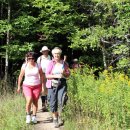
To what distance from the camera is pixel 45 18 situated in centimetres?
2022

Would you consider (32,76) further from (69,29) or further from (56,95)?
(69,29)

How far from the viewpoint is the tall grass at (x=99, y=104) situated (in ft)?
24.9

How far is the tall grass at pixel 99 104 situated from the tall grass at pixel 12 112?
1109 mm

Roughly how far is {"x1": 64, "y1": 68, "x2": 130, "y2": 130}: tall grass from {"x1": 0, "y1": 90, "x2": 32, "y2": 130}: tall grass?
1109 millimetres

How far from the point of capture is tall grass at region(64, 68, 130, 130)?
24.9 feet

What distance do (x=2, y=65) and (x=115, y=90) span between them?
15.8 metres

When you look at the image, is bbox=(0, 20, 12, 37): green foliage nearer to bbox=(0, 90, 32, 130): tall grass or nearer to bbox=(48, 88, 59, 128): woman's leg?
bbox=(0, 90, 32, 130): tall grass

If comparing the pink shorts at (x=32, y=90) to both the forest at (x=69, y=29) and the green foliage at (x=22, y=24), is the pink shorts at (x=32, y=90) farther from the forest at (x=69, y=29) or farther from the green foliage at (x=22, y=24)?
the green foliage at (x=22, y=24)

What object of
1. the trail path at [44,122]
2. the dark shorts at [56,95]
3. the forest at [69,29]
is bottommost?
the trail path at [44,122]

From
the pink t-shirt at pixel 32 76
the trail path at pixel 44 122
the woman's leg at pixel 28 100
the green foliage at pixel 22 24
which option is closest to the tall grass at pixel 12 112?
the woman's leg at pixel 28 100

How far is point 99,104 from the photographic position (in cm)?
857

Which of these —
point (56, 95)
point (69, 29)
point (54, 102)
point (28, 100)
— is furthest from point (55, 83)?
point (69, 29)

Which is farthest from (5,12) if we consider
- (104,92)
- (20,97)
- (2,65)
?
(104,92)

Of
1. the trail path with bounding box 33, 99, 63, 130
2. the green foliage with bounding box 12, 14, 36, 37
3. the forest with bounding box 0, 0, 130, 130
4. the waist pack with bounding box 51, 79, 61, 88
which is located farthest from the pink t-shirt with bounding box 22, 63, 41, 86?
the green foliage with bounding box 12, 14, 36, 37
